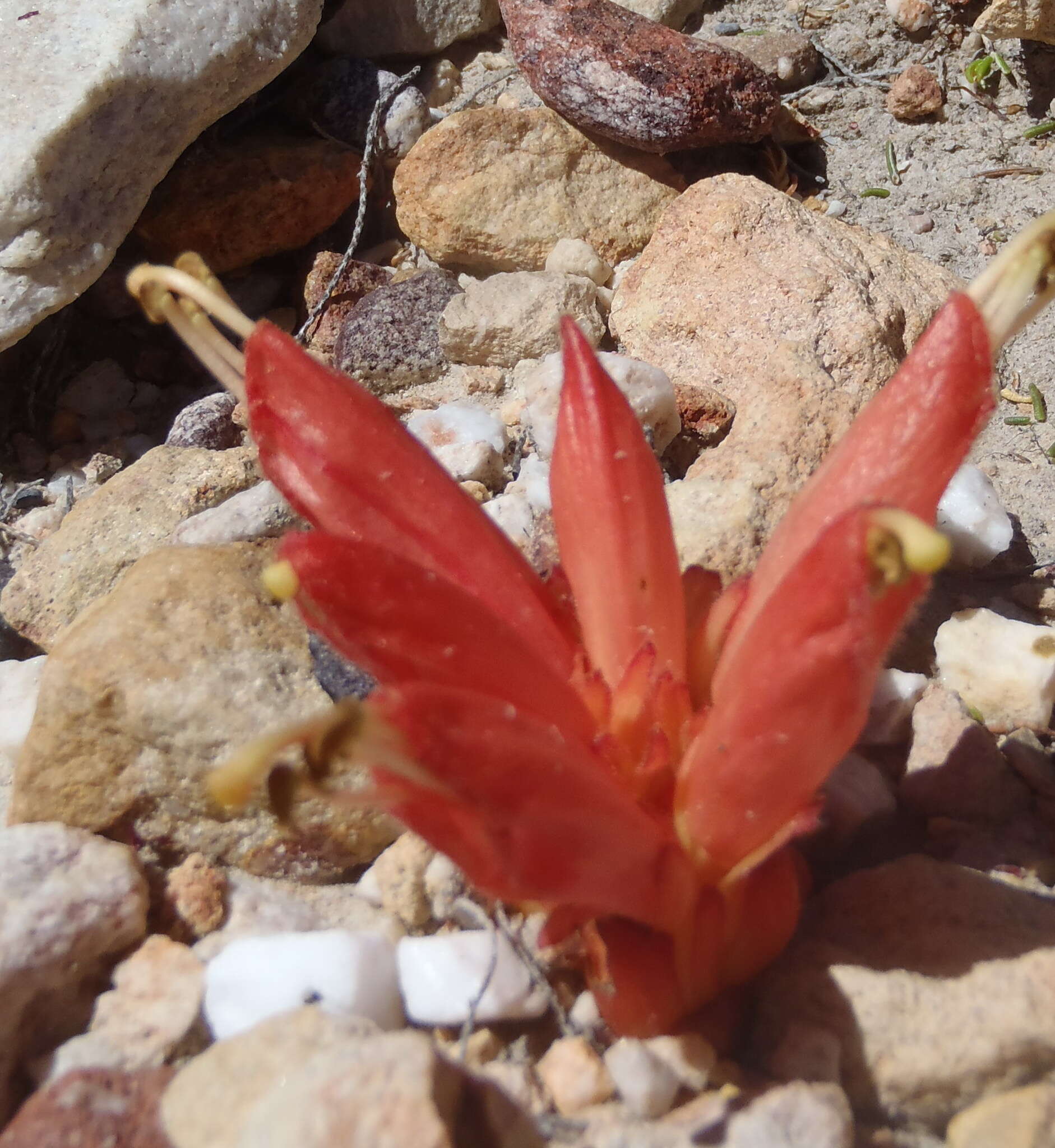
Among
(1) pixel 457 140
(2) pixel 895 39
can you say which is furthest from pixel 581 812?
(2) pixel 895 39

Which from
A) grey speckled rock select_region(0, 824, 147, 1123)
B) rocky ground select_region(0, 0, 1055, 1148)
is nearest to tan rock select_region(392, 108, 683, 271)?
rocky ground select_region(0, 0, 1055, 1148)

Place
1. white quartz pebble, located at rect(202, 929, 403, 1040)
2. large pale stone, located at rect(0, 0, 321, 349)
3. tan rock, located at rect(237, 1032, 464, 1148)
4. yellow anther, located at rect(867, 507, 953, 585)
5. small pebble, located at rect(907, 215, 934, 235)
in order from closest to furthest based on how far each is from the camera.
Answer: yellow anther, located at rect(867, 507, 953, 585) → tan rock, located at rect(237, 1032, 464, 1148) → white quartz pebble, located at rect(202, 929, 403, 1040) → large pale stone, located at rect(0, 0, 321, 349) → small pebble, located at rect(907, 215, 934, 235)

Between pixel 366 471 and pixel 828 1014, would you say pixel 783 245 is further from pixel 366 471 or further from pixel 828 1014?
pixel 828 1014

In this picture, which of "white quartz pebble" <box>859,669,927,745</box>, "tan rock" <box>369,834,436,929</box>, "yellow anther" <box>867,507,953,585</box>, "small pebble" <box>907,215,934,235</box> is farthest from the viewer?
"small pebble" <box>907,215,934,235</box>

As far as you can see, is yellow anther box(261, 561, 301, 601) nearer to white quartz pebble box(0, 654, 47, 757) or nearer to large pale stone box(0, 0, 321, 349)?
white quartz pebble box(0, 654, 47, 757)

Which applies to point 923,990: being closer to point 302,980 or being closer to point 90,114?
point 302,980

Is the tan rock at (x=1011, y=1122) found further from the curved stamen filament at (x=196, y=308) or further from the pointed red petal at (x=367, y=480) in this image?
the curved stamen filament at (x=196, y=308)

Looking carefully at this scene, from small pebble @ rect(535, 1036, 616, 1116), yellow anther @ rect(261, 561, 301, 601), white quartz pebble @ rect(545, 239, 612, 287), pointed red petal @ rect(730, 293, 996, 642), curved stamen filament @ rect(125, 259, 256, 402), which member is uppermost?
curved stamen filament @ rect(125, 259, 256, 402)
